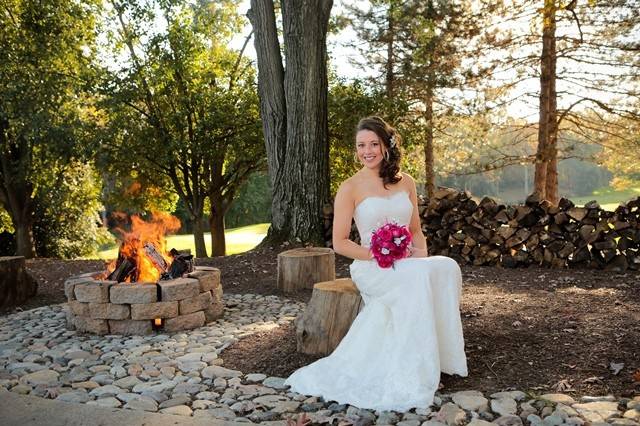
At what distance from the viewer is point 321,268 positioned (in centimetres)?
702

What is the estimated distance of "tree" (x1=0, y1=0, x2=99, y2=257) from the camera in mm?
12125

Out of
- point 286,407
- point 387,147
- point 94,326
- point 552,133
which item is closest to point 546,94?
point 552,133

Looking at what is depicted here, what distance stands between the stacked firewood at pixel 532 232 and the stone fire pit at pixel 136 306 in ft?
14.8

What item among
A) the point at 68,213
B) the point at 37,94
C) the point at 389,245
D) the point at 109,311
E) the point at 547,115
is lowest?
the point at 109,311

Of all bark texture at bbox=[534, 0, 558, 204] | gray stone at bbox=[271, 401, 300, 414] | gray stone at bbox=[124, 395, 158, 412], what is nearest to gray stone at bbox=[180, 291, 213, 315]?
gray stone at bbox=[124, 395, 158, 412]

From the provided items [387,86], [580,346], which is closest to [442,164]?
[387,86]

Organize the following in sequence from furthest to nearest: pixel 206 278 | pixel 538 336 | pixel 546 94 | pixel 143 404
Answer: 1. pixel 546 94
2. pixel 206 278
3. pixel 538 336
4. pixel 143 404

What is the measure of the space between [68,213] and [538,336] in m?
14.3

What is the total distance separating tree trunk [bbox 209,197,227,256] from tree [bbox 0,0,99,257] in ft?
13.5

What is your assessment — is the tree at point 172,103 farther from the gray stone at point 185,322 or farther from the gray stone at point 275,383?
the gray stone at point 275,383

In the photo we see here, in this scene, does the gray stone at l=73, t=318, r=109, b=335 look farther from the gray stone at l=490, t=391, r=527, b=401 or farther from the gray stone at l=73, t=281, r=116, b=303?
the gray stone at l=490, t=391, r=527, b=401

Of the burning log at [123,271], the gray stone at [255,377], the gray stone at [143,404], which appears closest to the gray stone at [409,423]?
the gray stone at [255,377]

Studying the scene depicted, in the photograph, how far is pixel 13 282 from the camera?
23.0 feet

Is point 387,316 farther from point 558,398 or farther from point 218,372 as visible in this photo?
point 218,372
